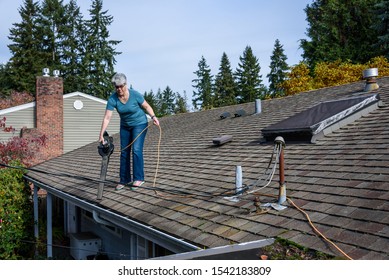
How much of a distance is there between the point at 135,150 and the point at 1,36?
143ft

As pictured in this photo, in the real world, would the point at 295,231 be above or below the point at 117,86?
below

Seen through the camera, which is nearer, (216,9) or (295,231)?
(295,231)

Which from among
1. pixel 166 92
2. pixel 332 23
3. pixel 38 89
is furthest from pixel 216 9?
pixel 166 92

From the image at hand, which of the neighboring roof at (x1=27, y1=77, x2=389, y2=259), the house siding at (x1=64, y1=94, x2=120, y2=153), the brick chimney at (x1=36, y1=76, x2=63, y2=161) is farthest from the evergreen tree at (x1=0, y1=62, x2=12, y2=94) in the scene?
the neighboring roof at (x1=27, y1=77, x2=389, y2=259)

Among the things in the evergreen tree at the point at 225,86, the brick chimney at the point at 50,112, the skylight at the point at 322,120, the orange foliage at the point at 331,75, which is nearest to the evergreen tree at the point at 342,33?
the orange foliage at the point at 331,75

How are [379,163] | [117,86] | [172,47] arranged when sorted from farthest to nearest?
1. [172,47]
2. [117,86]
3. [379,163]

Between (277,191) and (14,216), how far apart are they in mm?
9234

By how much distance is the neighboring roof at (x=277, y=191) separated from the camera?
3689 millimetres

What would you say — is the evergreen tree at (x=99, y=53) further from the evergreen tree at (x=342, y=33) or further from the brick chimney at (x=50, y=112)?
the brick chimney at (x=50, y=112)

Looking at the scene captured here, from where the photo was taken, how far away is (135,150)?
652 centimetres

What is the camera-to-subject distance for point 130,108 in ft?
20.8

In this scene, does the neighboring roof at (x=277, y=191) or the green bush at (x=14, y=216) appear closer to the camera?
the neighboring roof at (x=277, y=191)

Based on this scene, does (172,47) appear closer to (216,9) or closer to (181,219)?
(216,9)

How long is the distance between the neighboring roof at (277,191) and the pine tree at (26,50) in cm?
3557
